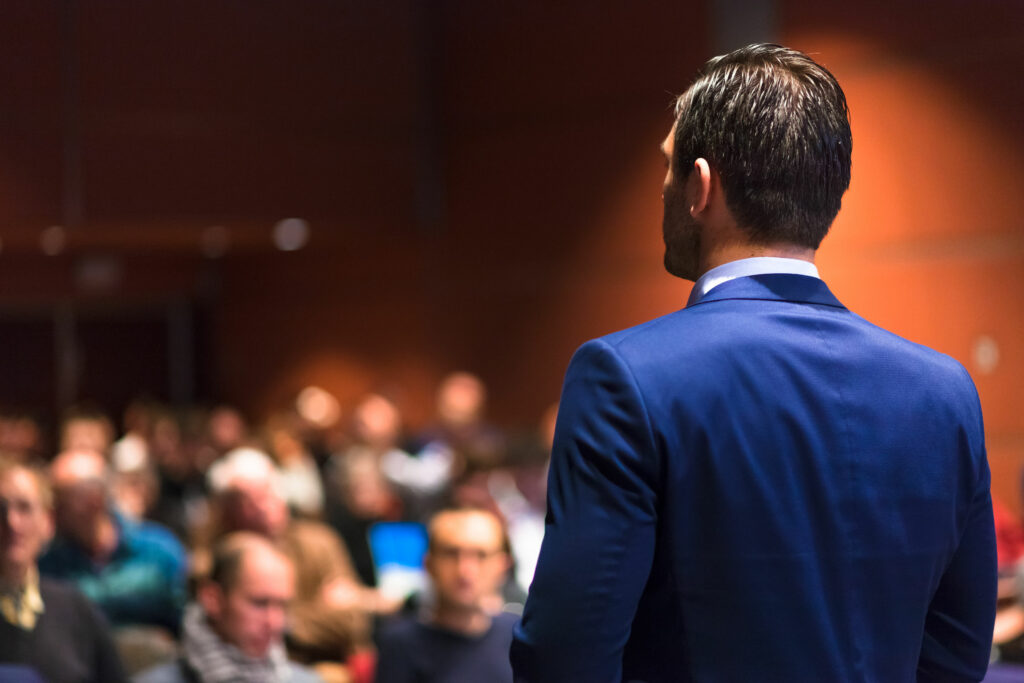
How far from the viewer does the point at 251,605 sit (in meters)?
3.54

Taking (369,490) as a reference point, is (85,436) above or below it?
below

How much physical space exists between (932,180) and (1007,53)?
0.70 m

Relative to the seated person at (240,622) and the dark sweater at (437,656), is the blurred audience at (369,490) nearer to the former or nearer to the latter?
the dark sweater at (437,656)

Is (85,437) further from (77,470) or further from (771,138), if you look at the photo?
(771,138)

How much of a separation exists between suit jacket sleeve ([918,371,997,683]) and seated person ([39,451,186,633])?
422cm

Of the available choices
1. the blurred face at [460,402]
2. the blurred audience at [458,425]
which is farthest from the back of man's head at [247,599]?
the blurred face at [460,402]

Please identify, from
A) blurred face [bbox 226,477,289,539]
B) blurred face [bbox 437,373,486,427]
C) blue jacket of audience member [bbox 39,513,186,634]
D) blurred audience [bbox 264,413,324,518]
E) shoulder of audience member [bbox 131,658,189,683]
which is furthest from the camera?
blurred face [bbox 437,373,486,427]

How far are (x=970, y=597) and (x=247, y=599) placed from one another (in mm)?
2697

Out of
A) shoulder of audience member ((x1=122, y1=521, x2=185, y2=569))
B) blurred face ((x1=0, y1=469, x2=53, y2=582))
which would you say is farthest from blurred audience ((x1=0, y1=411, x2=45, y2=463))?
blurred face ((x1=0, y1=469, x2=53, y2=582))

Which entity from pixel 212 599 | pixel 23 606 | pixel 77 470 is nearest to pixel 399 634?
pixel 212 599

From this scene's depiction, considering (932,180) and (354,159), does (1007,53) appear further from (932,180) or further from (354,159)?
(354,159)

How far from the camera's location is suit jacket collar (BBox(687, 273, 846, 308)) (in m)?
1.12

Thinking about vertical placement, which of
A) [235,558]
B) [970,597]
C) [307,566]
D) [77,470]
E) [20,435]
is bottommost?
[20,435]

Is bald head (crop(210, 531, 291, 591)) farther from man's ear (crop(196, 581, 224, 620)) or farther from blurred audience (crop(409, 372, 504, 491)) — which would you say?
blurred audience (crop(409, 372, 504, 491))
